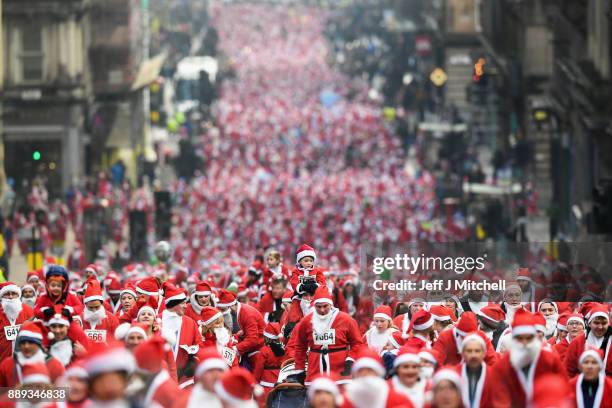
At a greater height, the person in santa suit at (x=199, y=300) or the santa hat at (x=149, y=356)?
the santa hat at (x=149, y=356)

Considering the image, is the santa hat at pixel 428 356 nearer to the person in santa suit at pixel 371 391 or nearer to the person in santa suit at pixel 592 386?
the person in santa suit at pixel 592 386

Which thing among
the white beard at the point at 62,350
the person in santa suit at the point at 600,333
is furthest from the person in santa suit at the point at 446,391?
the person in santa suit at the point at 600,333

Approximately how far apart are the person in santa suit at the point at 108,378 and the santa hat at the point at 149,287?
9.22m

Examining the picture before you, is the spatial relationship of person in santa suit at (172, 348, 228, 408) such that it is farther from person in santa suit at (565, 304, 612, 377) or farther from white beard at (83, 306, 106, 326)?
white beard at (83, 306, 106, 326)

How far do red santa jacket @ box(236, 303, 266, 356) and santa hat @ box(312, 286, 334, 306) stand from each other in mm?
1541

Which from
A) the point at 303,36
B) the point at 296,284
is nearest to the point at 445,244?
the point at 296,284

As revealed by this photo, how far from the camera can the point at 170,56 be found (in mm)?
113750

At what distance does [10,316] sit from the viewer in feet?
66.5

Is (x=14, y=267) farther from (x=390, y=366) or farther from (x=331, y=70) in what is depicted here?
(x=331, y=70)

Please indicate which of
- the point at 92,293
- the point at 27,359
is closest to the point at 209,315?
the point at 92,293

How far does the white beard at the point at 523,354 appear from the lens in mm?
14750

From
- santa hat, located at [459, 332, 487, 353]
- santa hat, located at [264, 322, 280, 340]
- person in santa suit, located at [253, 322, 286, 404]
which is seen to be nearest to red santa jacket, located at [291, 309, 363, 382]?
person in santa suit, located at [253, 322, 286, 404]

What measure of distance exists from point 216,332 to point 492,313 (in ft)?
9.19

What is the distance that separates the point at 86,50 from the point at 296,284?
51841 mm
